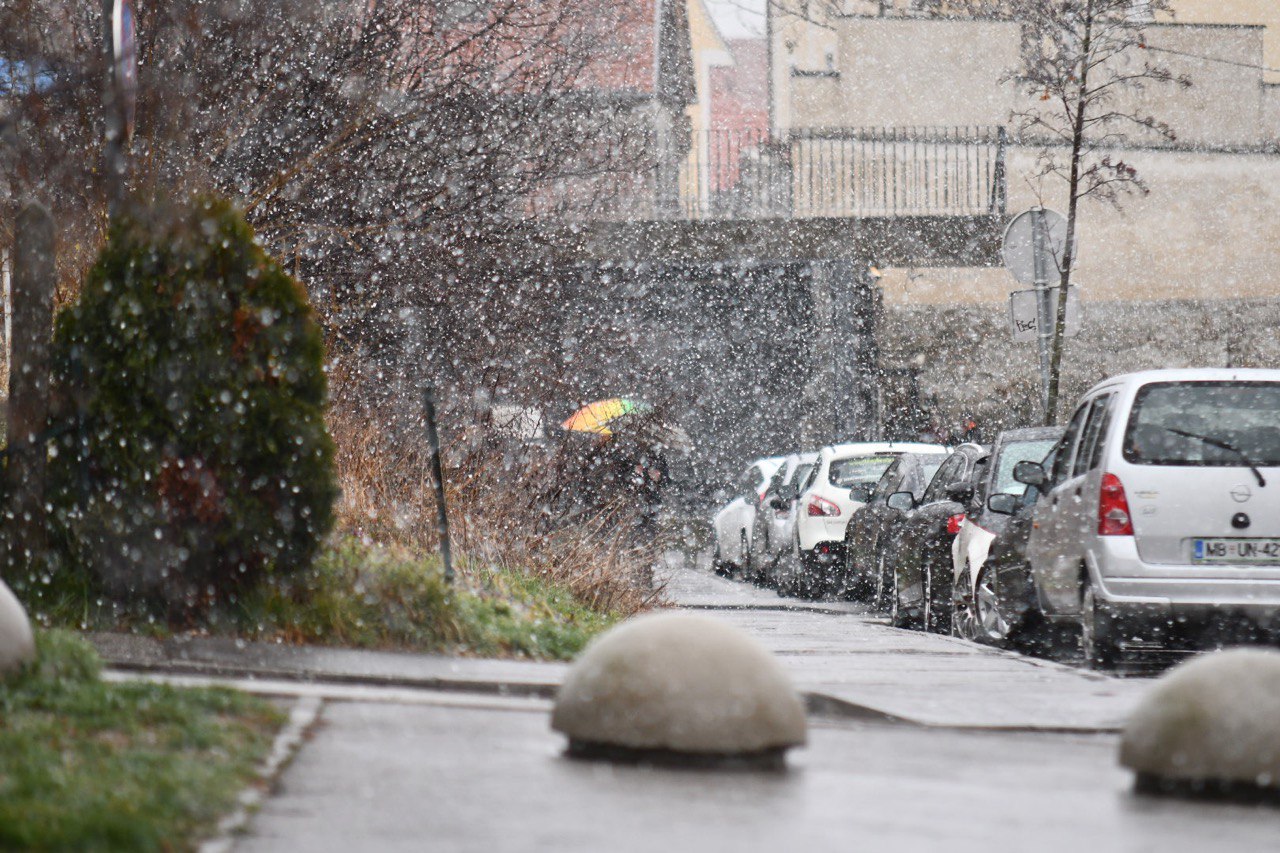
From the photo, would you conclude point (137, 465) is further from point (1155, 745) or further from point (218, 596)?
point (1155, 745)

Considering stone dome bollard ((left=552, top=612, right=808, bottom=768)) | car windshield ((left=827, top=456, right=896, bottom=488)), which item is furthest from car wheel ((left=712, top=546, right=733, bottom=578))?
stone dome bollard ((left=552, top=612, right=808, bottom=768))

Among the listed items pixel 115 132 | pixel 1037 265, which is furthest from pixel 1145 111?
pixel 115 132

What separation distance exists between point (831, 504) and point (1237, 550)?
9.52 meters

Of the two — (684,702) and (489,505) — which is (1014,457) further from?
(684,702)

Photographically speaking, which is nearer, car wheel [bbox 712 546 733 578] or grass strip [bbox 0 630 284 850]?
grass strip [bbox 0 630 284 850]

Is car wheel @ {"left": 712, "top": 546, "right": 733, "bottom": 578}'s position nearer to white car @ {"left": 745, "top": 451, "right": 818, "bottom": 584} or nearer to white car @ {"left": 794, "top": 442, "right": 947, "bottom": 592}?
white car @ {"left": 745, "top": 451, "right": 818, "bottom": 584}

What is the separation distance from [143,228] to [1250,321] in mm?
34057

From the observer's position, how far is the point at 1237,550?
34.7 ft

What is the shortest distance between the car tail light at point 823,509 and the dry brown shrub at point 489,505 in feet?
12.2

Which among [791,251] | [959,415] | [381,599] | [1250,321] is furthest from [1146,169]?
[381,599]

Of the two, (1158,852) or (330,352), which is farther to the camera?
(330,352)

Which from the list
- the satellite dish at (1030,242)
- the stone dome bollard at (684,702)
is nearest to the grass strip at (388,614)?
the stone dome bollard at (684,702)

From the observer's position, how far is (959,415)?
3709cm

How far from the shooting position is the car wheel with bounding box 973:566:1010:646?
13359 mm
